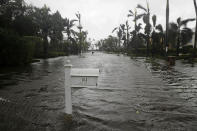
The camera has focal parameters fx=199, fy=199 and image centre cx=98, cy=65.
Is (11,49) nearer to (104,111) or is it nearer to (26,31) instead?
(104,111)

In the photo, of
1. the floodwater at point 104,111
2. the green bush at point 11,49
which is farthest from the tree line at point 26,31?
the floodwater at point 104,111

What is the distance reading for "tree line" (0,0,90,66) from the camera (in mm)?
15839

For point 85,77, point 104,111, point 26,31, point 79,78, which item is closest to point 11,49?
point 104,111

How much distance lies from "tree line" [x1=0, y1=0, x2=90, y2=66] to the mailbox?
13052 millimetres

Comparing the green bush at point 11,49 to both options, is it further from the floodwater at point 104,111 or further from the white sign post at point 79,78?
the white sign post at point 79,78

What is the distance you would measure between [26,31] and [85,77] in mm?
31406

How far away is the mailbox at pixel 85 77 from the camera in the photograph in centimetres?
378

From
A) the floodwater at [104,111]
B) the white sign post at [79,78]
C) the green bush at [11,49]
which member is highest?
the green bush at [11,49]

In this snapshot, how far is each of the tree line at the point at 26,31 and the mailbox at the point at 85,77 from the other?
13.1m

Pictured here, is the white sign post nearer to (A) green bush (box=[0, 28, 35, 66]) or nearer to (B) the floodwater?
(B) the floodwater

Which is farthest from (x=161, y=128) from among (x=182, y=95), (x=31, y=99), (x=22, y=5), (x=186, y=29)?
(x=22, y=5)

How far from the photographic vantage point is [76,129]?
3.53m

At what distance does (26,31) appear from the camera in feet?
107

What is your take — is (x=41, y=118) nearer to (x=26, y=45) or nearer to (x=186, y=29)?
(x=26, y=45)
